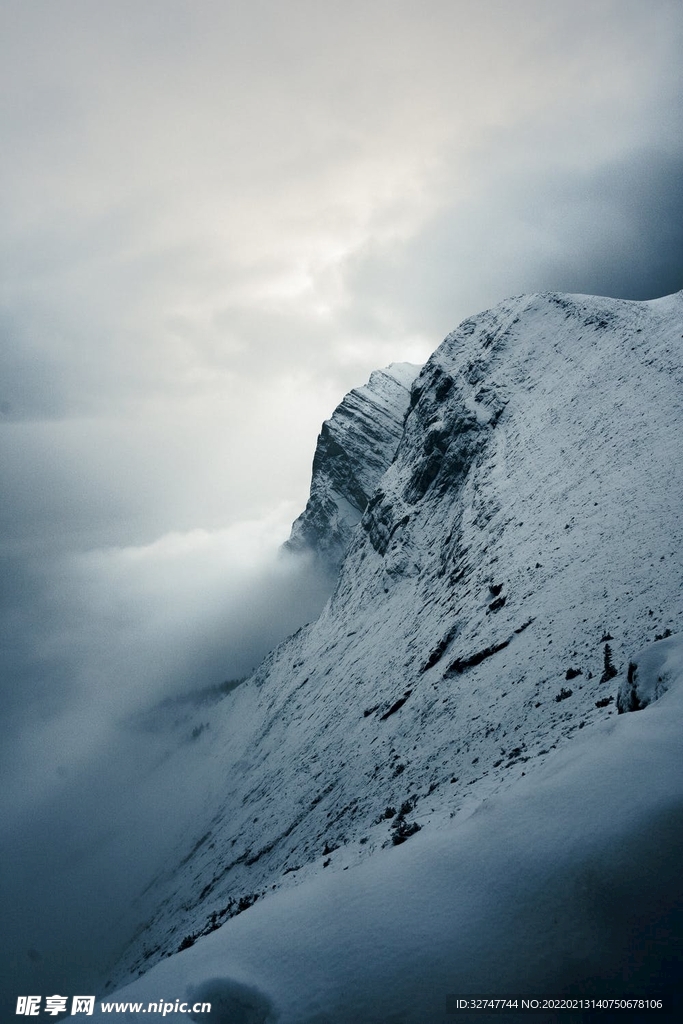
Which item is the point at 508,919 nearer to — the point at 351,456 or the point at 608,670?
the point at 608,670

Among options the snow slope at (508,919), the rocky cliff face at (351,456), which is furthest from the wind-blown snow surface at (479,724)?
the rocky cliff face at (351,456)

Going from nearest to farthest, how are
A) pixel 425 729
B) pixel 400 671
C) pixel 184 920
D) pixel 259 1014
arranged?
pixel 259 1014 < pixel 425 729 < pixel 184 920 < pixel 400 671

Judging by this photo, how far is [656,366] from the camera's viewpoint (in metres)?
34.6

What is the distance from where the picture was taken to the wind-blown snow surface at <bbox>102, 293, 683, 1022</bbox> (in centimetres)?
576

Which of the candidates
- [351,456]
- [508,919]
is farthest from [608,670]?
[351,456]

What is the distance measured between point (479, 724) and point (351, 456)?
105501 millimetres

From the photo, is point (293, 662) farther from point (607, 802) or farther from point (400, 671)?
point (607, 802)

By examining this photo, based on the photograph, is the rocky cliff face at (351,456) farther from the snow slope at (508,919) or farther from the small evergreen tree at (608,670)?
the snow slope at (508,919)

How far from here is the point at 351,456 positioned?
397ft

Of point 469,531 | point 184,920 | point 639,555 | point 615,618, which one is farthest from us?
point 469,531

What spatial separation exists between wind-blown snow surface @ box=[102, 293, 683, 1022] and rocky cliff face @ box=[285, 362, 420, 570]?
54250 mm

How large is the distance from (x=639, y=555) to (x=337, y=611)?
141 ft

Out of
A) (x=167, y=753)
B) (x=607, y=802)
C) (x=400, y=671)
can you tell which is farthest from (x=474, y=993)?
(x=167, y=753)

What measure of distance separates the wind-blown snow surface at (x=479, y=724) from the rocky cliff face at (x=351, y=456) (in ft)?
178
